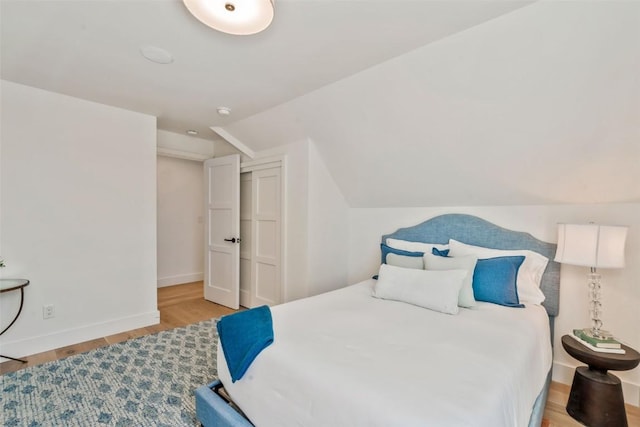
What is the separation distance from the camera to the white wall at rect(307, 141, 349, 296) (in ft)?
10.6

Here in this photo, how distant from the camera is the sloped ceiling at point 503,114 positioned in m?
1.55

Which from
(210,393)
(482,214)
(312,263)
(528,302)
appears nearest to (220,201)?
(312,263)

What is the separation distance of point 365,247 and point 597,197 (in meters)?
2.10

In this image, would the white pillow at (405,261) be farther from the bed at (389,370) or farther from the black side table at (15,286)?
the black side table at (15,286)

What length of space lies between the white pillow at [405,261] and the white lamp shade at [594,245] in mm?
926

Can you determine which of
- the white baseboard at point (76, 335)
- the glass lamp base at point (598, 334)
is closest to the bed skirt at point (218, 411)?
the glass lamp base at point (598, 334)

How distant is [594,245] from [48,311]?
14.0 feet

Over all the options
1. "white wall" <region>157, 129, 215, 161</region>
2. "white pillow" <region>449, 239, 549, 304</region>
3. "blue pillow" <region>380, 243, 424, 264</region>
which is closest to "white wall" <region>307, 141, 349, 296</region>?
"blue pillow" <region>380, 243, 424, 264</region>

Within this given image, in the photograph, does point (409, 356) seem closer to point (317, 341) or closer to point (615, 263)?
point (317, 341)

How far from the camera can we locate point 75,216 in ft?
9.11

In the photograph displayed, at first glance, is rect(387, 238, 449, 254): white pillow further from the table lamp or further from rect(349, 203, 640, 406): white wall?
the table lamp

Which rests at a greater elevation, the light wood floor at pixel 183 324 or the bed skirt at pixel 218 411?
the bed skirt at pixel 218 411

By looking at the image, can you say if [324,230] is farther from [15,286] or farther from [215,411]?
[15,286]

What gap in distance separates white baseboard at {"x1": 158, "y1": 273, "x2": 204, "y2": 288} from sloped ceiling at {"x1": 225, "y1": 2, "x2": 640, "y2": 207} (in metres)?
3.52
